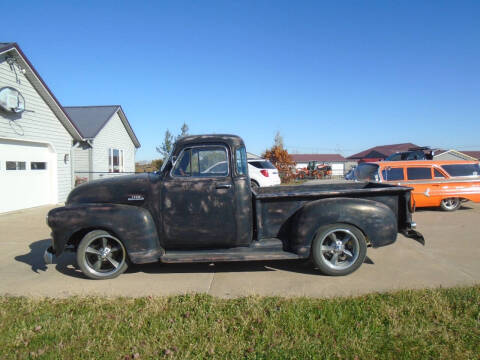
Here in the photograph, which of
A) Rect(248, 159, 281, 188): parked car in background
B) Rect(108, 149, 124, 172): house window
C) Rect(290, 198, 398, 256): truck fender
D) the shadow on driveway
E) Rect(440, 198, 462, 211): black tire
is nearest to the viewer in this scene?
Rect(290, 198, 398, 256): truck fender

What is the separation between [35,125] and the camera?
37.6ft

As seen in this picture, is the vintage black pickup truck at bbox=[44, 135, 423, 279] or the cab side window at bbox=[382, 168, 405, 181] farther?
the cab side window at bbox=[382, 168, 405, 181]

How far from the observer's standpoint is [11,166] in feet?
34.7

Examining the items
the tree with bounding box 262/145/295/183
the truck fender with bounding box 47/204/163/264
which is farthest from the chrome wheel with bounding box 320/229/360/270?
the tree with bounding box 262/145/295/183

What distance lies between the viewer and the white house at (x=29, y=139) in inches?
401

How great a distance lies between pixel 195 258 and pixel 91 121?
52.6ft

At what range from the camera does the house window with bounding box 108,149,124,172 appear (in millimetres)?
18766

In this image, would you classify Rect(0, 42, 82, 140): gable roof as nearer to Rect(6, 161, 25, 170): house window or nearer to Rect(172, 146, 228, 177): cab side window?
Rect(6, 161, 25, 170): house window

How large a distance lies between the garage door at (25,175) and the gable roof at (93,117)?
4426 millimetres

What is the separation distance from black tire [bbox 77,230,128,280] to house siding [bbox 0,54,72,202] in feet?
25.2

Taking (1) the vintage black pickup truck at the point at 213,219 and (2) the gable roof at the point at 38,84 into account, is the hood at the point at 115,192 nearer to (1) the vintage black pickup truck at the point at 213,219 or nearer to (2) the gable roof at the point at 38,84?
(1) the vintage black pickup truck at the point at 213,219

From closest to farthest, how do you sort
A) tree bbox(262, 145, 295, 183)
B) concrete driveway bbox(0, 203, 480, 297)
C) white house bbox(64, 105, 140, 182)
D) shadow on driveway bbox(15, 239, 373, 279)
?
concrete driveway bbox(0, 203, 480, 297), shadow on driveway bbox(15, 239, 373, 279), white house bbox(64, 105, 140, 182), tree bbox(262, 145, 295, 183)

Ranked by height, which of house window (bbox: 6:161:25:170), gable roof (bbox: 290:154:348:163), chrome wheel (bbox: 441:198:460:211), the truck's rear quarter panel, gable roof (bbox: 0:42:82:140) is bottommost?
chrome wheel (bbox: 441:198:460:211)

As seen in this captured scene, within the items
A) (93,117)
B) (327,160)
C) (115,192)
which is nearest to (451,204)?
(115,192)
